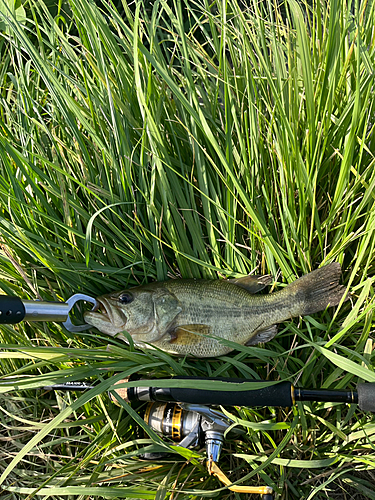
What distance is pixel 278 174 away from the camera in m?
2.75

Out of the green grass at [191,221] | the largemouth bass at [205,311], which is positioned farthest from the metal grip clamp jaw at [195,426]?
the largemouth bass at [205,311]

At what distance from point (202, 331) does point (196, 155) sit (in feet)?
3.50

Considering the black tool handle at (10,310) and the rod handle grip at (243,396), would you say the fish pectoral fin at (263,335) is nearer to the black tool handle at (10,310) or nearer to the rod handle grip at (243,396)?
the rod handle grip at (243,396)

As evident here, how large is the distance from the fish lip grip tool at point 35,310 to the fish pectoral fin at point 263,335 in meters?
0.94

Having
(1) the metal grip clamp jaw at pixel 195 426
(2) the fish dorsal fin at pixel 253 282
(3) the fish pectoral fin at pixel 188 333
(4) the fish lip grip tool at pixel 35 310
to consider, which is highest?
(4) the fish lip grip tool at pixel 35 310

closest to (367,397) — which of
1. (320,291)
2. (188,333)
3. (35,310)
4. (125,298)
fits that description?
(320,291)

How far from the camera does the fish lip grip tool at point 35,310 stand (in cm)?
214

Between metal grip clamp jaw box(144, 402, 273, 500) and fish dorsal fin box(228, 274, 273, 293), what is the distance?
724 mm

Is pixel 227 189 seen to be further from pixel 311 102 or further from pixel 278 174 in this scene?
pixel 311 102

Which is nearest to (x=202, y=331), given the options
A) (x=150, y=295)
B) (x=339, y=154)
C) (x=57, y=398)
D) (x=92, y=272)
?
(x=150, y=295)

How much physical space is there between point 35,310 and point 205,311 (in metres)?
0.93

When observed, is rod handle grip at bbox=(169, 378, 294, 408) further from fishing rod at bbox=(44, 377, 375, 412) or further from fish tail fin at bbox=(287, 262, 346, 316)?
fish tail fin at bbox=(287, 262, 346, 316)

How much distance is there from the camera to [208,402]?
222 centimetres

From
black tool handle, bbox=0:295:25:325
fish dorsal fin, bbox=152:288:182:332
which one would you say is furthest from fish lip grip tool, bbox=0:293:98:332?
fish dorsal fin, bbox=152:288:182:332
